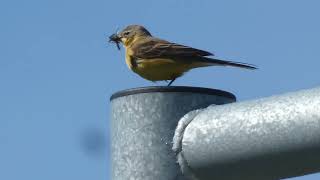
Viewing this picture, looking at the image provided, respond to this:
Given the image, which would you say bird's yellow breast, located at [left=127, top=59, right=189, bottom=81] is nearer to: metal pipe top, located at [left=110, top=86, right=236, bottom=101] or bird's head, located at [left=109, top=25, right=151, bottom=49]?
bird's head, located at [left=109, top=25, right=151, bottom=49]

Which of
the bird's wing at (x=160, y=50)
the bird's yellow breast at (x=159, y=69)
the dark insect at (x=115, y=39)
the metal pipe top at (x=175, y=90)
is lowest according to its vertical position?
the bird's yellow breast at (x=159, y=69)

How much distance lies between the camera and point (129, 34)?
29.0ft

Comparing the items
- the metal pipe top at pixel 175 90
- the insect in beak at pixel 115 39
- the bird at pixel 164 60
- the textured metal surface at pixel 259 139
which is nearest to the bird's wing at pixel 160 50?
the bird at pixel 164 60

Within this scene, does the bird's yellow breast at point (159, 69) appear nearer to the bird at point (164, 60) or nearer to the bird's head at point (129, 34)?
the bird at point (164, 60)

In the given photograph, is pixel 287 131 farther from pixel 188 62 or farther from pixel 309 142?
pixel 188 62

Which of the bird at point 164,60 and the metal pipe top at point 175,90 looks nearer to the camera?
the metal pipe top at point 175,90

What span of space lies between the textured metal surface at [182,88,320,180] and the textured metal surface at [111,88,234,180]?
4.4 inches

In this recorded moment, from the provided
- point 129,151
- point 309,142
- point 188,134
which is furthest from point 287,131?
point 129,151

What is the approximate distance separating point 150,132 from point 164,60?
5.05m

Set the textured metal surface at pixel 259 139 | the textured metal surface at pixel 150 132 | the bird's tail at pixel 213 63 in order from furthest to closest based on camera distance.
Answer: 1. the bird's tail at pixel 213 63
2. the textured metal surface at pixel 150 132
3. the textured metal surface at pixel 259 139

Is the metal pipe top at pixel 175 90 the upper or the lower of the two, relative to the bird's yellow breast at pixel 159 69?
upper

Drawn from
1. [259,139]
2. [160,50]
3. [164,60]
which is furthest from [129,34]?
[259,139]

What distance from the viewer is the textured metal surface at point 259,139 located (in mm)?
1874

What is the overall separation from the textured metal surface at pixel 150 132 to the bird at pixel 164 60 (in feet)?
13.9
